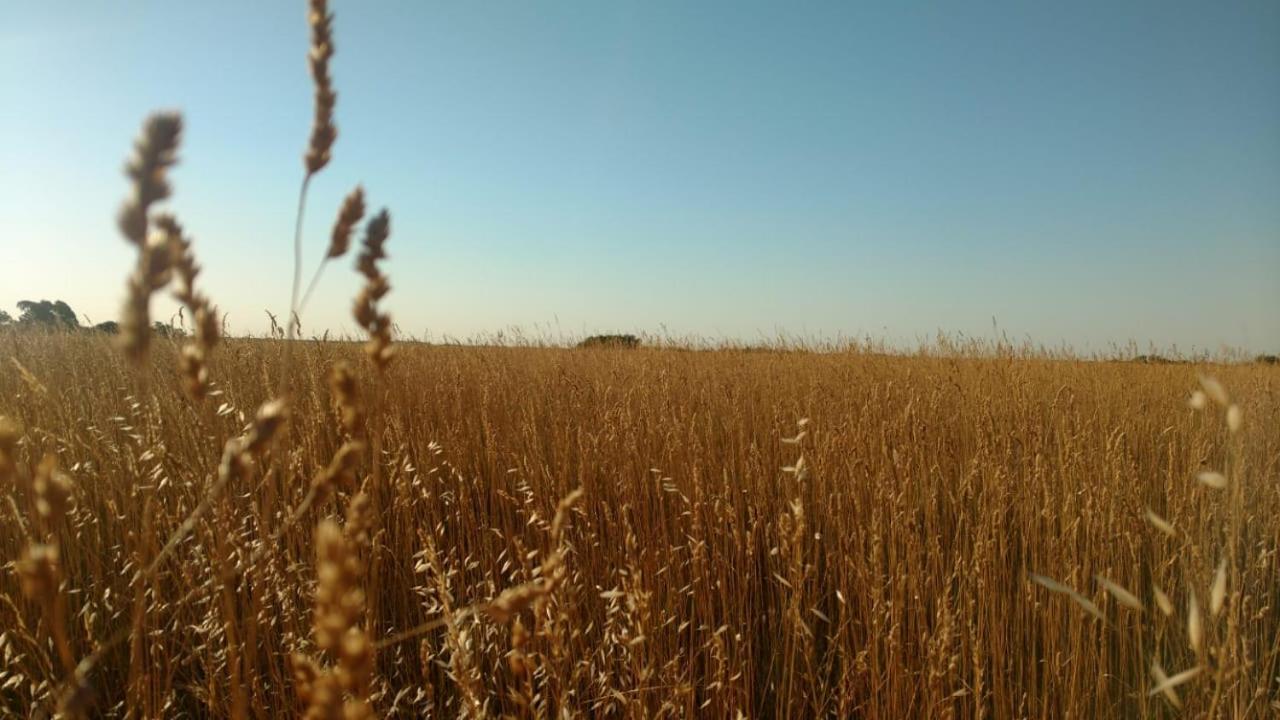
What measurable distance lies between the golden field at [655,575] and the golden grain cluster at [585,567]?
0.02 meters

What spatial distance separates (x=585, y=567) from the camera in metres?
2.03

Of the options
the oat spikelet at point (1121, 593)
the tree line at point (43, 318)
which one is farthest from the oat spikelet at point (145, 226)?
the tree line at point (43, 318)

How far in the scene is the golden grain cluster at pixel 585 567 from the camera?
0.60 metres

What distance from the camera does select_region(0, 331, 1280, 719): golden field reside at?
136cm

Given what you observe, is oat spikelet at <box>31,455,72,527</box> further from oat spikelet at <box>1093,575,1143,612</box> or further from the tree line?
the tree line

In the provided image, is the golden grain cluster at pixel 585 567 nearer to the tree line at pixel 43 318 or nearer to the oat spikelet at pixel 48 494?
the oat spikelet at pixel 48 494

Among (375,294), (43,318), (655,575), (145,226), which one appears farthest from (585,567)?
(43,318)

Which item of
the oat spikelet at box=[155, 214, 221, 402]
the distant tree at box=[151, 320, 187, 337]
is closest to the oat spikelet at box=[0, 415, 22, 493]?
the oat spikelet at box=[155, 214, 221, 402]

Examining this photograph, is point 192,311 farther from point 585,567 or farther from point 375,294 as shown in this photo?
point 585,567

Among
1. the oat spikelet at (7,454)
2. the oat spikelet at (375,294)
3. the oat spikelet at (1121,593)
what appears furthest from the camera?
the oat spikelet at (1121,593)

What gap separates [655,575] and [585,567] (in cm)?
23

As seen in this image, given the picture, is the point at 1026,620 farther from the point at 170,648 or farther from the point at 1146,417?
the point at 1146,417

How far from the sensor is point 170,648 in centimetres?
172

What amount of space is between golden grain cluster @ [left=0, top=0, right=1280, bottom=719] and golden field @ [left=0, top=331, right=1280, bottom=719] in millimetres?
18
